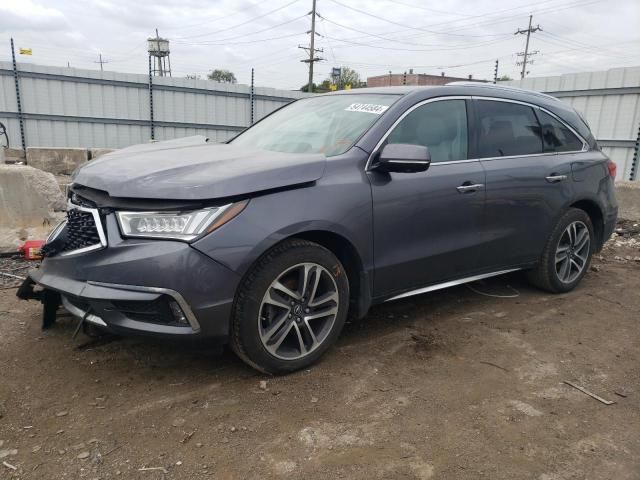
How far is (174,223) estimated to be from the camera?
8.62ft

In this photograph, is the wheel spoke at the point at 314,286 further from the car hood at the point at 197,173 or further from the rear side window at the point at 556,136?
the rear side window at the point at 556,136

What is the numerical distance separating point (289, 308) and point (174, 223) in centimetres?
80

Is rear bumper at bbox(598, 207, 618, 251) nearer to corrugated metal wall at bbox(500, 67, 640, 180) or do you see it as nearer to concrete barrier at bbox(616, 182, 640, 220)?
concrete barrier at bbox(616, 182, 640, 220)

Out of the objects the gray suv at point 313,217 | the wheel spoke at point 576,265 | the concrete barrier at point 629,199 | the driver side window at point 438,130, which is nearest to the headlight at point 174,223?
the gray suv at point 313,217

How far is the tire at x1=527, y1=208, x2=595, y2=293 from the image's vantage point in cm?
449

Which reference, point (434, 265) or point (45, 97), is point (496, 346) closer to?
point (434, 265)

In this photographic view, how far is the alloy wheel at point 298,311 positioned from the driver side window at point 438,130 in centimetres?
104

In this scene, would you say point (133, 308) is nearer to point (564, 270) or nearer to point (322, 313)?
point (322, 313)

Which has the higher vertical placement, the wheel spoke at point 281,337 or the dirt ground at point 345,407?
the wheel spoke at point 281,337

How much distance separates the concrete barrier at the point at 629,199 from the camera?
25.1ft

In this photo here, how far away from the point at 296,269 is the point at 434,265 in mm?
1142

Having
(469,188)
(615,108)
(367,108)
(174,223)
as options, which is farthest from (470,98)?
(615,108)

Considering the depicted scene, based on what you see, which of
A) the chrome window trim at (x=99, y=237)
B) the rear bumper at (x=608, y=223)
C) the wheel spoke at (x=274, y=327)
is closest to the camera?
the chrome window trim at (x=99, y=237)

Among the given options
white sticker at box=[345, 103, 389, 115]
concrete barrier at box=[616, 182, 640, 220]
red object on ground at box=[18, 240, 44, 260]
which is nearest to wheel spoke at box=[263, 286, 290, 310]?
white sticker at box=[345, 103, 389, 115]
